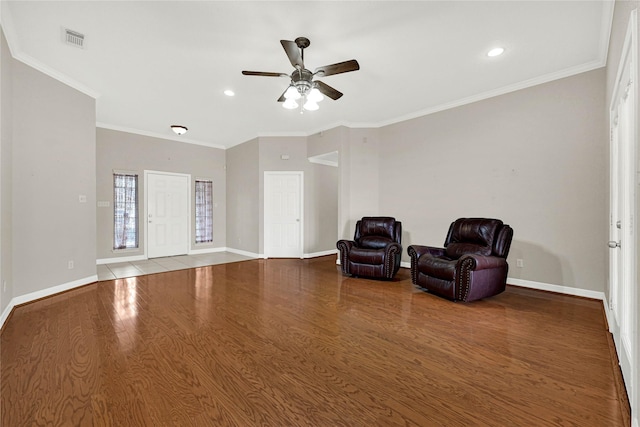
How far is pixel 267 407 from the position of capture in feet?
5.07

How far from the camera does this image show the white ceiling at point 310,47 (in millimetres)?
2496

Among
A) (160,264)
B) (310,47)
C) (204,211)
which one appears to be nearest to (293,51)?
(310,47)

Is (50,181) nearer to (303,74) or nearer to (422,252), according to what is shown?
(303,74)

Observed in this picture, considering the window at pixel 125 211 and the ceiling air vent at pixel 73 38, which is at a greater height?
the ceiling air vent at pixel 73 38

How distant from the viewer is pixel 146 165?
20.8 ft

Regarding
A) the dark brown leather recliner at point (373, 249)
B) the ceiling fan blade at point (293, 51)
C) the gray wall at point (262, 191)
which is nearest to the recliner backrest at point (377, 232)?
the dark brown leather recliner at point (373, 249)

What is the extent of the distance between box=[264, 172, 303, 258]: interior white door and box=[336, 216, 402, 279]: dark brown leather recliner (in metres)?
1.78

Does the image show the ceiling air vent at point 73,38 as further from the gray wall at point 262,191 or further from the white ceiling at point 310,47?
the gray wall at point 262,191

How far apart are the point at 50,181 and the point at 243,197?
3.76m

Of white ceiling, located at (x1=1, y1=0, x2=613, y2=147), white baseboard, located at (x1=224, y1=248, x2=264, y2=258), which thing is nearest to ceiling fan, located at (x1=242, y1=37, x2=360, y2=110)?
white ceiling, located at (x1=1, y1=0, x2=613, y2=147)

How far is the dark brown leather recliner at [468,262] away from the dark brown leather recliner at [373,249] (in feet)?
1.43

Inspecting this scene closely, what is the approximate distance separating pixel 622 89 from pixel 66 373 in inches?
173

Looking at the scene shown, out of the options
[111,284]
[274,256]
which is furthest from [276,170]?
[111,284]

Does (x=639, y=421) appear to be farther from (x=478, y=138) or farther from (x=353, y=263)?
(x=478, y=138)
